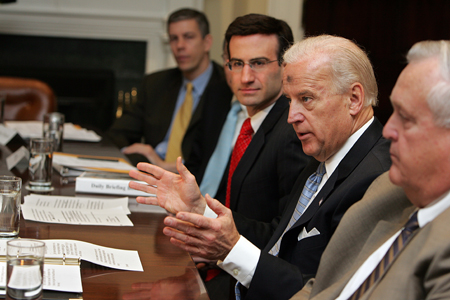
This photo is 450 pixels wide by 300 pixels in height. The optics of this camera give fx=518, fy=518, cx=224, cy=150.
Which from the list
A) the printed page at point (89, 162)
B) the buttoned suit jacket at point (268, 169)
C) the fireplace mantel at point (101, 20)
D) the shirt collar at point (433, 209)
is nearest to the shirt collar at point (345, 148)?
the buttoned suit jacket at point (268, 169)

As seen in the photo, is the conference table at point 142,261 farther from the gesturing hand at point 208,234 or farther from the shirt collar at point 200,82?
the shirt collar at point 200,82

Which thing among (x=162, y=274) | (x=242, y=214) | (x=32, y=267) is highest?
(x=32, y=267)

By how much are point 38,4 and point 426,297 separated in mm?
5016

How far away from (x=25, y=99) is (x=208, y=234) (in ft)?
9.66

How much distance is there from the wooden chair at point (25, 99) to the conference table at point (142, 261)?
2202 millimetres

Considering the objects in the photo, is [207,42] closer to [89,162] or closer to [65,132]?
[65,132]

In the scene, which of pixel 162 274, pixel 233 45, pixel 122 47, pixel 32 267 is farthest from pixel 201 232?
pixel 122 47

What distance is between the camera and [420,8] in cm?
495

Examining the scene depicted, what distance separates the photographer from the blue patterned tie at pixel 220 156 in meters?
2.31

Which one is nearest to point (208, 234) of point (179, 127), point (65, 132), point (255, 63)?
point (255, 63)

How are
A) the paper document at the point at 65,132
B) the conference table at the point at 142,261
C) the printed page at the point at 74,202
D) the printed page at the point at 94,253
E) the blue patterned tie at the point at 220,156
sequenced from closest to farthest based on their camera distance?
the conference table at the point at 142,261 < the printed page at the point at 94,253 < the printed page at the point at 74,202 < the blue patterned tie at the point at 220,156 < the paper document at the point at 65,132

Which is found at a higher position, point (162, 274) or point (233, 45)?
point (233, 45)

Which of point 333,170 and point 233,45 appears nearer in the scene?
point 333,170

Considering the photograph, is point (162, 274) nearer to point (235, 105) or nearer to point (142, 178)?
point (142, 178)
